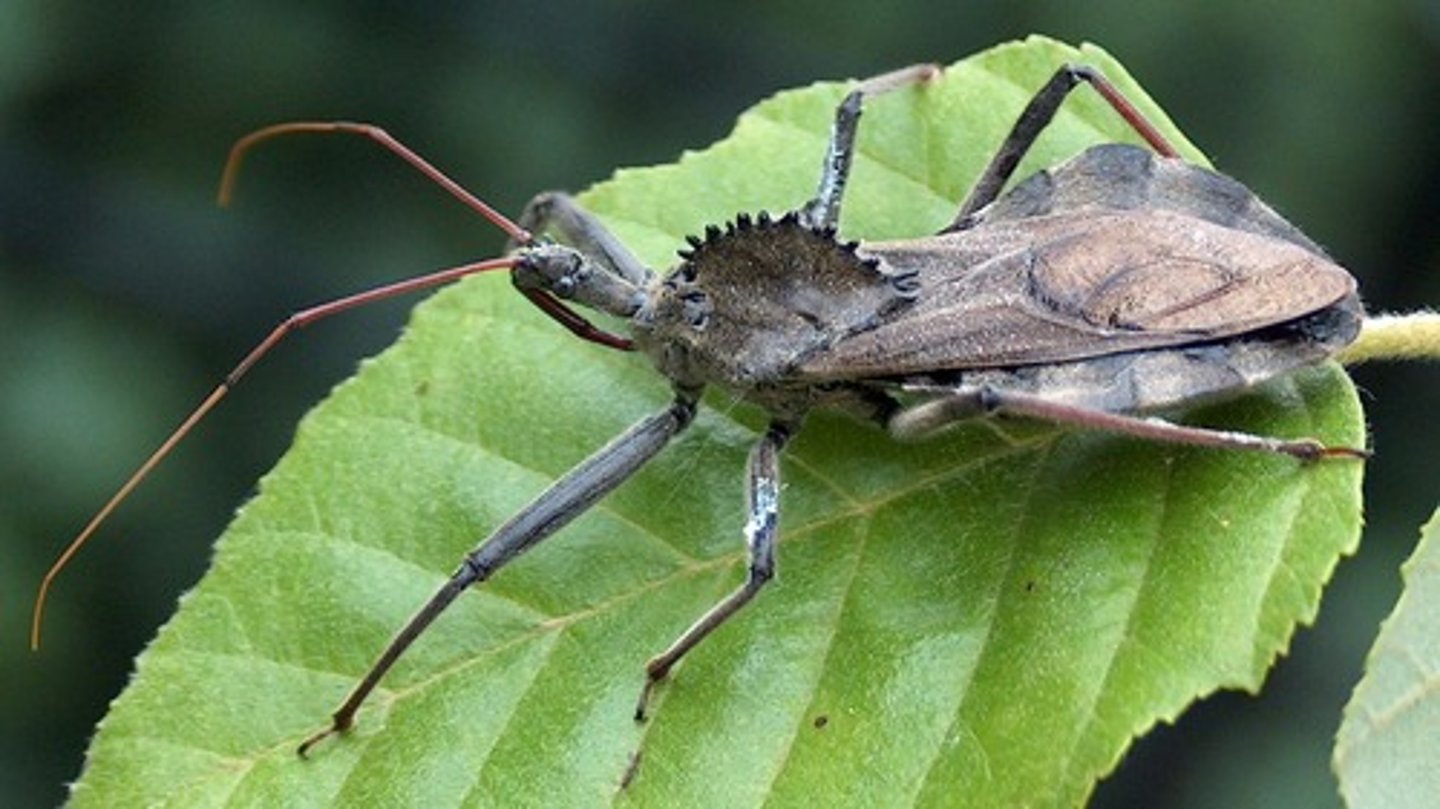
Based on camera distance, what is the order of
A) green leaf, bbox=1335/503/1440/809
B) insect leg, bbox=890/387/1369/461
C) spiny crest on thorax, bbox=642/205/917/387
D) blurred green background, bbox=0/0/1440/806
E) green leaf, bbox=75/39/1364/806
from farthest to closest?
blurred green background, bbox=0/0/1440/806 → spiny crest on thorax, bbox=642/205/917/387 → insect leg, bbox=890/387/1369/461 → green leaf, bbox=75/39/1364/806 → green leaf, bbox=1335/503/1440/809

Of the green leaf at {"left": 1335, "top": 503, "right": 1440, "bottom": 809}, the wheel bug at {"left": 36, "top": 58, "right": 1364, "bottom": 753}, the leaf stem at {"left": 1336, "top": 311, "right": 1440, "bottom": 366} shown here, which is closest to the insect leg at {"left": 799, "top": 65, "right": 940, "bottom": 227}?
the wheel bug at {"left": 36, "top": 58, "right": 1364, "bottom": 753}

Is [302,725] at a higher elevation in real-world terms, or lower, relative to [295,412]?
higher

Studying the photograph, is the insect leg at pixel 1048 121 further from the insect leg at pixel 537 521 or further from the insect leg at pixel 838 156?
the insect leg at pixel 537 521

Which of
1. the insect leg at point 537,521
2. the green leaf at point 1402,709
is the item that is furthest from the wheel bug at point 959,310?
the green leaf at point 1402,709

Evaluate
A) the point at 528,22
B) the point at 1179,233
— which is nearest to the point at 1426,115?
the point at 528,22

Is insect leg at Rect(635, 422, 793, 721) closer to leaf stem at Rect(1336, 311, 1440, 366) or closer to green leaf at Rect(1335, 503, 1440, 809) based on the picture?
leaf stem at Rect(1336, 311, 1440, 366)

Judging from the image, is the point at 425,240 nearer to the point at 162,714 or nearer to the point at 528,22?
the point at 528,22
